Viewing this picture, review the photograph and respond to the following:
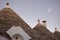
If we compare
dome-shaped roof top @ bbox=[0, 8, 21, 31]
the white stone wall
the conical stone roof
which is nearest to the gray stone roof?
the conical stone roof

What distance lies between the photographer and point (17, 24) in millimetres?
19766

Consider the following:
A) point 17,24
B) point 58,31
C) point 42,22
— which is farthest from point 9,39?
point 58,31

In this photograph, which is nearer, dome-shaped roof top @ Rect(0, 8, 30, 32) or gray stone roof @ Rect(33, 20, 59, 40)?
dome-shaped roof top @ Rect(0, 8, 30, 32)

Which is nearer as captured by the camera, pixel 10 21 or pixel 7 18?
pixel 10 21

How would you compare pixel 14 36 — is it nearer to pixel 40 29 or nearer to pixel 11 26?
pixel 11 26

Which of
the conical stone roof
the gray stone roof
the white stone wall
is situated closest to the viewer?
the white stone wall

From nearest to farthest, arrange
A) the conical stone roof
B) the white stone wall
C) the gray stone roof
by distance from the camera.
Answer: the white stone wall, the conical stone roof, the gray stone roof

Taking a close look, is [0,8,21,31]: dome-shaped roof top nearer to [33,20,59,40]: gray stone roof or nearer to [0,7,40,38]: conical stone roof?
[0,7,40,38]: conical stone roof

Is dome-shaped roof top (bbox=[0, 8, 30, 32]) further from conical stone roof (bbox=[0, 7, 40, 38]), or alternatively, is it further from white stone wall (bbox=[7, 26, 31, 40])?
white stone wall (bbox=[7, 26, 31, 40])

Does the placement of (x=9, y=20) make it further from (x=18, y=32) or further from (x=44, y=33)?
(x=44, y=33)

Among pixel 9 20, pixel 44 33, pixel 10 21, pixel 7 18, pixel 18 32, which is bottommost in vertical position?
pixel 18 32

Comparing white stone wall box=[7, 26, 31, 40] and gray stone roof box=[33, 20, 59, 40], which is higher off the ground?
gray stone roof box=[33, 20, 59, 40]

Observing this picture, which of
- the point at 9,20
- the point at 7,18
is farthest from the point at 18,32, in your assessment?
the point at 7,18

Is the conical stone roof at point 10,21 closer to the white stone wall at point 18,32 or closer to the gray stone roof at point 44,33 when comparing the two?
the white stone wall at point 18,32
